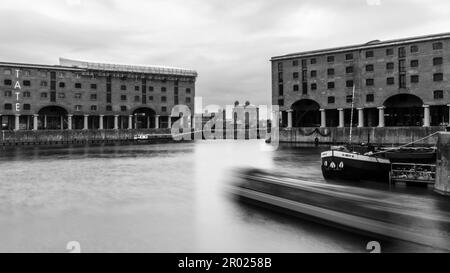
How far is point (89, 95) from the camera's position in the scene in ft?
323

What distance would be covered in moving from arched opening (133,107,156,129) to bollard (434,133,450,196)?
9142cm

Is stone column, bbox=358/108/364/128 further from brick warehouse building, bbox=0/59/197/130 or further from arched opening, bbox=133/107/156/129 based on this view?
arched opening, bbox=133/107/156/129

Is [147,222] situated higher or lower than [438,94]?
lower

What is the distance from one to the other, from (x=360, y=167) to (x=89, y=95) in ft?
272

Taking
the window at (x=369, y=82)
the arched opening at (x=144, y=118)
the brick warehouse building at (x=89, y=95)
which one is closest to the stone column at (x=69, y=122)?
the brick warehouse building at (x=89, y=95)

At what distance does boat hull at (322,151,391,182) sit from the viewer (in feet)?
101

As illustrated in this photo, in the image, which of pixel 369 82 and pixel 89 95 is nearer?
pixel 369 82

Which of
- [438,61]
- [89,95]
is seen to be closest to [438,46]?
[438,61]

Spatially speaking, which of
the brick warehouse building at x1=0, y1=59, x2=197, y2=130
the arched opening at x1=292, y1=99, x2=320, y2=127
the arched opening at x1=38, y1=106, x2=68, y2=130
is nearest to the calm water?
the arched opening at x1=292, y1=99, x2=320, y2=127

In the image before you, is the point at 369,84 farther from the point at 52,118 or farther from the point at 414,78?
the point at 52,118

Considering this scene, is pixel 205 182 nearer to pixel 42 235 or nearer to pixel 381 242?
pixel 42 235
